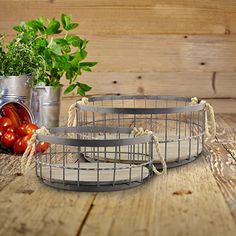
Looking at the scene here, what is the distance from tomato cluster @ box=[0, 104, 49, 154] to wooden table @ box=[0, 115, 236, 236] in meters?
0.17

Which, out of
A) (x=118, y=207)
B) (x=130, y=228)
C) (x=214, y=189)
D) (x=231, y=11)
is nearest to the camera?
(x=130, y=228)

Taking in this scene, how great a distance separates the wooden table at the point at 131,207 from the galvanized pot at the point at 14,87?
274 mm

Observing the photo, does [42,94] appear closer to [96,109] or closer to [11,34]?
[96,109]

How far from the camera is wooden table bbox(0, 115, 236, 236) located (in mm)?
869

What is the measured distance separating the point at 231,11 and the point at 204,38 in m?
0.16

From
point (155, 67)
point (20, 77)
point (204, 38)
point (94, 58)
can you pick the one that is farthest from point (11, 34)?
point (20, 77)

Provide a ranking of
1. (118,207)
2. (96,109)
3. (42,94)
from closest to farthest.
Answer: (118,207) < (96,109) < (42,94)

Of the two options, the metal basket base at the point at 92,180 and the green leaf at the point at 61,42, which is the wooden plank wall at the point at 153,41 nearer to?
the green leaf at the point at 61,42

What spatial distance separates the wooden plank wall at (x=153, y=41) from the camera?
238cm

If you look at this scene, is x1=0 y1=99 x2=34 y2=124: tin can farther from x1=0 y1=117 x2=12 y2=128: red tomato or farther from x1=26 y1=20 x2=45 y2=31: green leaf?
x1=26 y1=20 x2=45 y2=31: green leaf

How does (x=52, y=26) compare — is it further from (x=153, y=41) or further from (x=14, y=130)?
(x=153, y=41)

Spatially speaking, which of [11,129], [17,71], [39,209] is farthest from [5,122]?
[39,209]

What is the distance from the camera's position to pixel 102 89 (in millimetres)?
2438

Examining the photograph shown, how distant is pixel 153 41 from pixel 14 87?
1.03m
